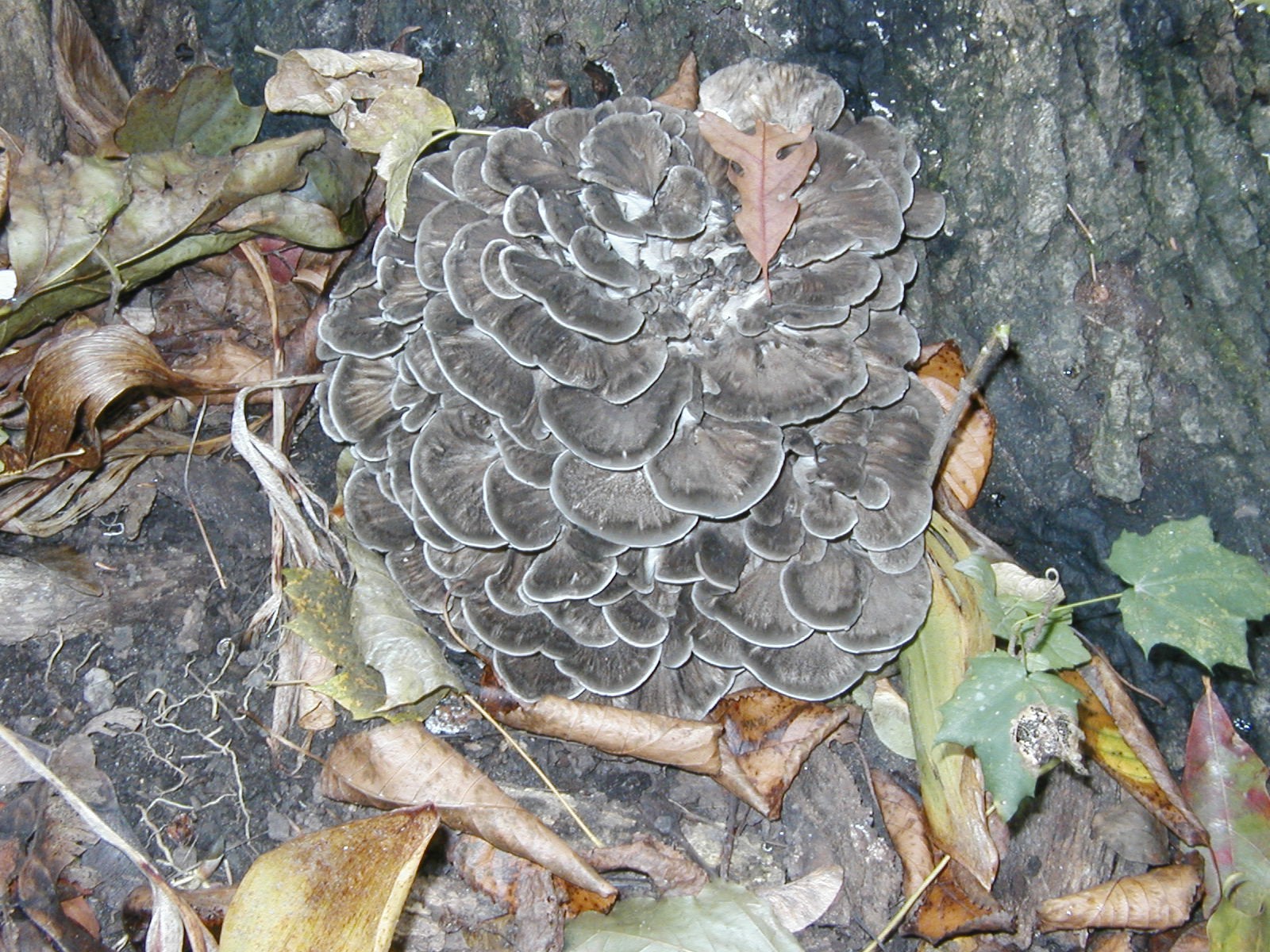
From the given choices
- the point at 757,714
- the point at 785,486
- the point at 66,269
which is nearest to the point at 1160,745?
the point at 757,714

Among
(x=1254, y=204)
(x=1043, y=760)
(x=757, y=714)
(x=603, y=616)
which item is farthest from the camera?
(x=757, y=714)

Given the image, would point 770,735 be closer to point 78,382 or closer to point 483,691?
point 483,691

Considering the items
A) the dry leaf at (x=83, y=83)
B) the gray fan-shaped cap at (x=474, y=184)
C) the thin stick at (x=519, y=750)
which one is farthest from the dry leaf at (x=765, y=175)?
the dry leaf at (x=83, y=83)

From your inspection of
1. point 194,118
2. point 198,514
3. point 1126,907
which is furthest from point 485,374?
point 1126,907

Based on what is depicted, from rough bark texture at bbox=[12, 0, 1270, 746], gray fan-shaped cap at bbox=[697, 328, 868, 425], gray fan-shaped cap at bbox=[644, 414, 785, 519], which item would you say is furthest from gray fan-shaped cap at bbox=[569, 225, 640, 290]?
rough bark texture at bbox=[12, 0, 1270, 746]

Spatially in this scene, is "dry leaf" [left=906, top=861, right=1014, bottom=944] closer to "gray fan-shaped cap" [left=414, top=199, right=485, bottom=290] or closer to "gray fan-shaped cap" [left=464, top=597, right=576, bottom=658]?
"gray fan-shaped cap" [left=464, top=597, right=576, bottom=658]

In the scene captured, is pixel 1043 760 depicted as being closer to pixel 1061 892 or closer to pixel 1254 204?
pixel 1061 892
